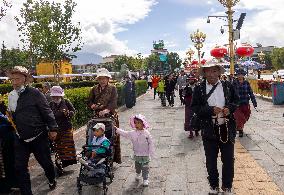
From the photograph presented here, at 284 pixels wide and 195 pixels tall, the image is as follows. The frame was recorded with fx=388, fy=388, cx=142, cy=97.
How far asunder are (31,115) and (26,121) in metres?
0.11

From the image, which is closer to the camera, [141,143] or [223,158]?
[223,158]

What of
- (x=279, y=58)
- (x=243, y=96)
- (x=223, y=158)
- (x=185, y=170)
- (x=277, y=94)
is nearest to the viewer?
(x=223, y=158)

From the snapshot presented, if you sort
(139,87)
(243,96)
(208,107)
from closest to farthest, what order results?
(208,107) < (243,96) < (139,87)

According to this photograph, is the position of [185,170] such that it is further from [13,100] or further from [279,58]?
[279,58]

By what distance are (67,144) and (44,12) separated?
91.0 ft

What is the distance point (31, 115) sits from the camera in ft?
17.6

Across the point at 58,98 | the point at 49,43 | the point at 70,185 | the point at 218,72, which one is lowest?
the point at 70,185

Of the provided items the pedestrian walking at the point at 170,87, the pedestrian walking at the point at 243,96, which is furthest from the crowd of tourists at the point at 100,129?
the pedestrian walking at the point at 170,87

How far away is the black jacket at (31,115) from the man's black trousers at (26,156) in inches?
5.4

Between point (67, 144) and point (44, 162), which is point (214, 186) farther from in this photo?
point (67, 144)

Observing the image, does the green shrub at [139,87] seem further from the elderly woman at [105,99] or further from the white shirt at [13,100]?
the white shirt at [13,100]

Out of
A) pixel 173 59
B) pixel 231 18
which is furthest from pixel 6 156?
pixel 173 59

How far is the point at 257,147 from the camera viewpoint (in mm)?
8648

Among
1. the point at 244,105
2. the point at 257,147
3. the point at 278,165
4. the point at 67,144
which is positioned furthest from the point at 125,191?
the point at 244,105
